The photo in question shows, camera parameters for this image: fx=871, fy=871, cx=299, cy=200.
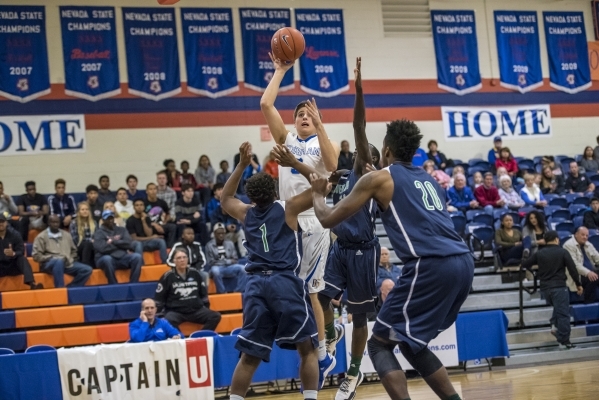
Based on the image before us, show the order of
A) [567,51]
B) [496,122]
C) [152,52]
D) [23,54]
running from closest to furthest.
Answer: [23,54]
[152,52]
[496,122]
[567,51]

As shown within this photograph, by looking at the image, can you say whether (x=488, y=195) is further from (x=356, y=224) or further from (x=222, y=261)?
(x=356, y=224)

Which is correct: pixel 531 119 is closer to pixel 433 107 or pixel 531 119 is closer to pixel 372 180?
pixel 433 107

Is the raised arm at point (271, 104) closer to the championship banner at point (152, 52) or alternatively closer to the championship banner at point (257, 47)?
the championship banner at point (152, 52)

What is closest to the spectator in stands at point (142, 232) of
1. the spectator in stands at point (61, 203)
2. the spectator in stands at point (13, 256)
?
the spectator in stands at point (61, 203)

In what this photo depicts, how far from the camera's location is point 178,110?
19.0 metres

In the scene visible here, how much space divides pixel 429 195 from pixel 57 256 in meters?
9.86

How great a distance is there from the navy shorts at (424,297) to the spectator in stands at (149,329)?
591 centimetres

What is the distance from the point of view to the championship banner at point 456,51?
21.3 m

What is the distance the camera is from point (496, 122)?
21578mm

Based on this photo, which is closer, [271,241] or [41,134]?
[271,241]

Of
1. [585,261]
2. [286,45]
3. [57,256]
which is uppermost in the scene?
[286,45]

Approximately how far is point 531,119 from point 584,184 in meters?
2.90

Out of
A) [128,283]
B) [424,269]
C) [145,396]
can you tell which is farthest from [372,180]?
[128,283]

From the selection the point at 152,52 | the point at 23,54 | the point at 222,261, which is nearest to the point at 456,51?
the point at 152,52
